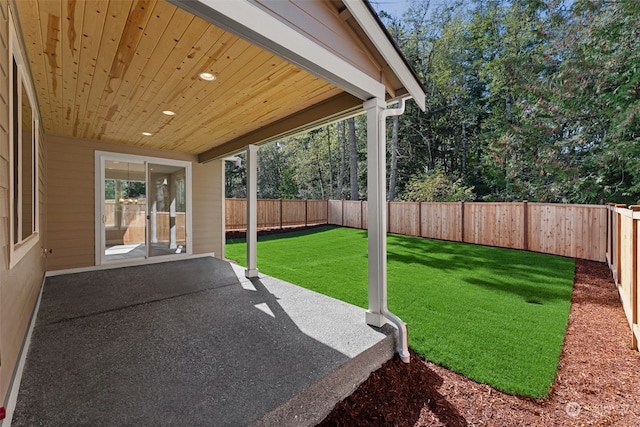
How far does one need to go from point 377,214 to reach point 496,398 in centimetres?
168

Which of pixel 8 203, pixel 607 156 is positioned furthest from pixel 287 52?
pixel 607 156

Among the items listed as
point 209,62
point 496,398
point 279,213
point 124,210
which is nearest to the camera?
point 496,398

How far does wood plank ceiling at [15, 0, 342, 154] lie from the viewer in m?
1.79

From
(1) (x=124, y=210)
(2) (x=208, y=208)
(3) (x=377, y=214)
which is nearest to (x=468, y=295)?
(3) (x=377, y=214)

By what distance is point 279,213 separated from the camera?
11891mm

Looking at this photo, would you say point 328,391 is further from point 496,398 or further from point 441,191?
point 441,191

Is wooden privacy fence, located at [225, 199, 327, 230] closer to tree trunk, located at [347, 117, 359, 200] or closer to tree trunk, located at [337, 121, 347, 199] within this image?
tree trunk, located at [347, 117, 359, 200]

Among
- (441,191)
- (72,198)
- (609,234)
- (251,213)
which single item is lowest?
(609,234)

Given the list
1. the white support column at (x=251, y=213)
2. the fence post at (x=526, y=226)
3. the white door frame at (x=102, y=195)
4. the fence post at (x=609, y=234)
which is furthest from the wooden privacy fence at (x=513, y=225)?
the white door frame at (x=102, y=195)

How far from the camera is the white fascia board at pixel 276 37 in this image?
4.75 ft

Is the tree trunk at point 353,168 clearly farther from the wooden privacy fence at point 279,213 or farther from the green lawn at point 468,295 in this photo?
the green lawn at point 468,295

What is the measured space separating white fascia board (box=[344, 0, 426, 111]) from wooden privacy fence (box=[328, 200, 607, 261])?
20.6 ft

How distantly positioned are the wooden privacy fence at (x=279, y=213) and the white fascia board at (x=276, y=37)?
8.46 metres

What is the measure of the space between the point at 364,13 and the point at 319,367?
275 cm
